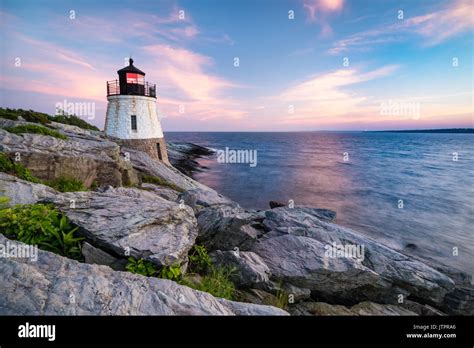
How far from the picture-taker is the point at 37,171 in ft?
28.3

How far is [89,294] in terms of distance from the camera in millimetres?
3256

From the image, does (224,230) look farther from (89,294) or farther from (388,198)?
(388,198)

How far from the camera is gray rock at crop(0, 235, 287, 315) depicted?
3.05 metres

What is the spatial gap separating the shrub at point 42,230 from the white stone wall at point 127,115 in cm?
1727

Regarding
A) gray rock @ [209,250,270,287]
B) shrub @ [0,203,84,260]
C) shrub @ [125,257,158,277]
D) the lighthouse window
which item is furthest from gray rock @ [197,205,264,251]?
the lighthouse window

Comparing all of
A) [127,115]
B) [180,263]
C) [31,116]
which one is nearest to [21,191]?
[180,263]

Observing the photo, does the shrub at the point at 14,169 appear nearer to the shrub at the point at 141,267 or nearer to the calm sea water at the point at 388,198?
the shrub at the point at 141,267

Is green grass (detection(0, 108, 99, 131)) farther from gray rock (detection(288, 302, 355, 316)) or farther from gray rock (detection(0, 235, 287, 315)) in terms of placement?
gray rock (detection(288, 302, 355, 316))

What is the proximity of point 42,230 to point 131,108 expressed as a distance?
1816cm

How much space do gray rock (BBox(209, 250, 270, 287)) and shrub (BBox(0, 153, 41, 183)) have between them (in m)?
6.77

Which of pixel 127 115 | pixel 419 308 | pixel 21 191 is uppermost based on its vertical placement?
pixel 127 115

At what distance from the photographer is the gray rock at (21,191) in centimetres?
557

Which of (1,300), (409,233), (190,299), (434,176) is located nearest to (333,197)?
(409,233)

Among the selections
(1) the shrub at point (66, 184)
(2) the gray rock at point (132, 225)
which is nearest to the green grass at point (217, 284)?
(2) the gray rock at point (132, 225)
